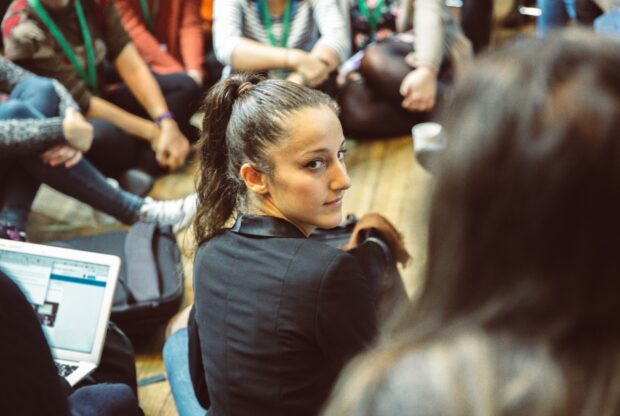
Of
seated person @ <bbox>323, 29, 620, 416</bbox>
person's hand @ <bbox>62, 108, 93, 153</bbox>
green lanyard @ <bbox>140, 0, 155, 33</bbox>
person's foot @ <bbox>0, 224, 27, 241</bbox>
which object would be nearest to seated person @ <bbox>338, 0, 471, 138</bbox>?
green lanyard @ <bbox>140, 0, 155, 33</bbox>

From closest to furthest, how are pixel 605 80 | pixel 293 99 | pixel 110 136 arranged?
pixel 605 80
pixel 293 99
pixel 110 136

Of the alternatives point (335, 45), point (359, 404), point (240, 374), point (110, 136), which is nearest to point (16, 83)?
point (110, 136)

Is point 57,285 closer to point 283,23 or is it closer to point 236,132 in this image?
point 236,132

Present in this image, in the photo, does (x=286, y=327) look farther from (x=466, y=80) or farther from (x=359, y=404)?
(x=466, y=80)

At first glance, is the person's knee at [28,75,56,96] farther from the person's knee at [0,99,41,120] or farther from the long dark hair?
the long dark hair

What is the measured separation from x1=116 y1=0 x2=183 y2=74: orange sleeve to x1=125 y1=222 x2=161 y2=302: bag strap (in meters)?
0.91

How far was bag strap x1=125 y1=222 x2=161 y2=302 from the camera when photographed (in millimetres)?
1943

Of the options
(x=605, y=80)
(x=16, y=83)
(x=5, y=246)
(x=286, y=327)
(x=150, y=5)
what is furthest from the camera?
(x=150, y=5)

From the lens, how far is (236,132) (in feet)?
4.31

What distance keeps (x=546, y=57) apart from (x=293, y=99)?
0.74 meters

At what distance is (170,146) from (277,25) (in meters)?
0.58

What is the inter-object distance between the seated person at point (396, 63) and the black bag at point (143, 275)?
1.01m

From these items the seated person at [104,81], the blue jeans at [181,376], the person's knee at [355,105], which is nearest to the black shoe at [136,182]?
the seated person at [104,81]

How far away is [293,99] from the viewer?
1.29 m
